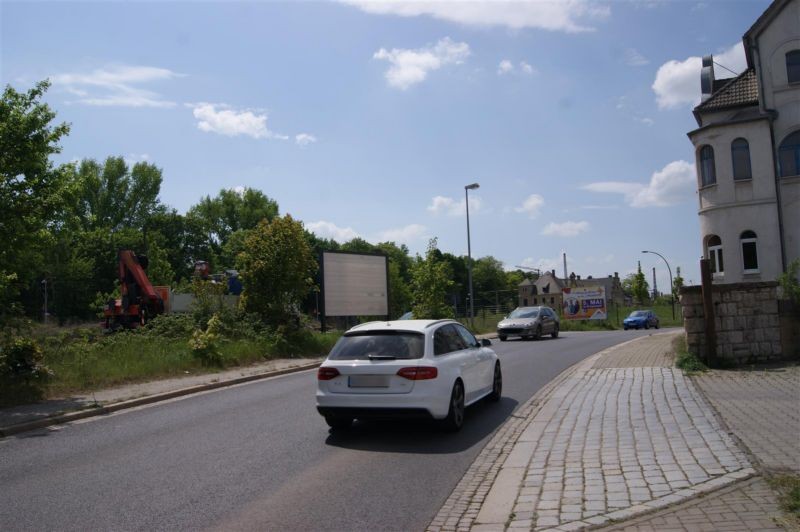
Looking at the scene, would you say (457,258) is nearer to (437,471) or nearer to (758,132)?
(758,132)

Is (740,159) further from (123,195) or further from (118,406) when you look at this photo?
(123,195)

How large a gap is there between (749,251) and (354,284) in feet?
53.1

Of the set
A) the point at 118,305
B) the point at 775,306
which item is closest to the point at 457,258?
the point at 118,305

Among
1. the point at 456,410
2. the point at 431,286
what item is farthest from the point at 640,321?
the point at 456,410

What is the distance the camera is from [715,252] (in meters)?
26.7

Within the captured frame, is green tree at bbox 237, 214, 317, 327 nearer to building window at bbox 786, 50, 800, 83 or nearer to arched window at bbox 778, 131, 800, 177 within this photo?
arched window at bbox 778, 131, 800, 177

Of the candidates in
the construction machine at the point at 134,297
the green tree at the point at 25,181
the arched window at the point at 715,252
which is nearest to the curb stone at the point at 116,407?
the green tree at the point at 25,181

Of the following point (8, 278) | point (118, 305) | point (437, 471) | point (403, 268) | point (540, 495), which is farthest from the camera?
point (403, 268)

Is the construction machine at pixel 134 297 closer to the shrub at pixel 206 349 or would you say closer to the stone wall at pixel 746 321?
the shrub at pixel 206 349

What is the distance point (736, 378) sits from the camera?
12.1 metres

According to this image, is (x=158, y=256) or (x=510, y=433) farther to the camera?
(x=158, y=256)

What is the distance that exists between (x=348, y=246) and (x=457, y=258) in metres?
28.2

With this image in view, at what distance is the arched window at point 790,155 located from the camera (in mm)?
25188

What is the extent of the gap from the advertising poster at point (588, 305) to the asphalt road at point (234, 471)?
43.4 meters
